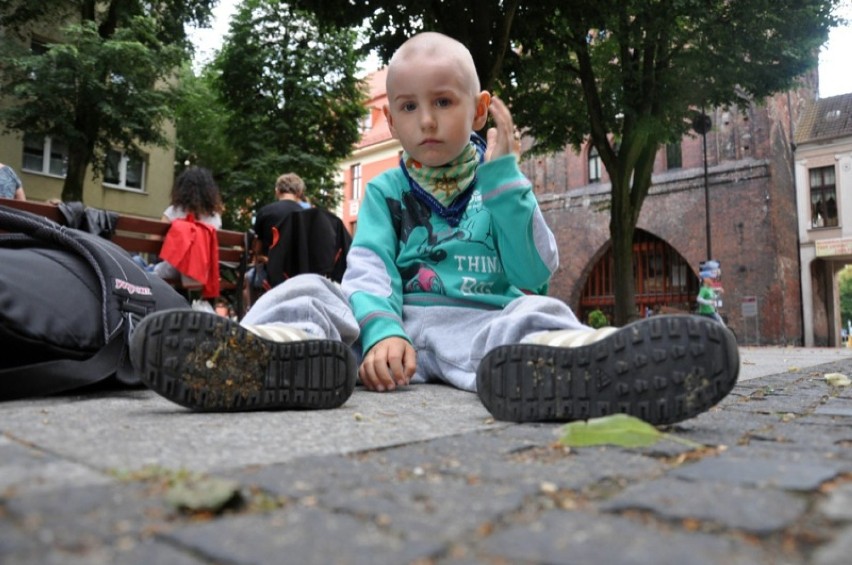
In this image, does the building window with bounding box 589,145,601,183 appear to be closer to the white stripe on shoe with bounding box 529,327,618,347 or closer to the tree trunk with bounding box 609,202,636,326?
the tree trunk with bounding box 609,202,636,326

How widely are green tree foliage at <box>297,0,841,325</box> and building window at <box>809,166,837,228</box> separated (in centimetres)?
1439

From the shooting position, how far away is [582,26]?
799 cm

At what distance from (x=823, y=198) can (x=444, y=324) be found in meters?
24.1

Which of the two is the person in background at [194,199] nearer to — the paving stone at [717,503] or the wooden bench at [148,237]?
the wooden bench at [148,237]

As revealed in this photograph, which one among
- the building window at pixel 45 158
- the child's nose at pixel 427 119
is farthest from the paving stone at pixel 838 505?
the building window at pixel 45 158

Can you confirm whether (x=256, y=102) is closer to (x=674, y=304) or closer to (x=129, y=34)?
(x=129, y=34)

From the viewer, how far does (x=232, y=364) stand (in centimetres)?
169

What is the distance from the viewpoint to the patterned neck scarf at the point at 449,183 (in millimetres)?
2492

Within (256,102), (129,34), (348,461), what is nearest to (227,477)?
(348,461)

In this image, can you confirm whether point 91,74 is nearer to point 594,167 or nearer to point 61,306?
point 61,306

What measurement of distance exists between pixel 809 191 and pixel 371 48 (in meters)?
20.0

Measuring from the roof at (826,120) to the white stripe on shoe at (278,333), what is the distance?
82.1 ft

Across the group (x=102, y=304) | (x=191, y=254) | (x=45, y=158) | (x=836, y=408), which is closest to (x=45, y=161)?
(x=45, y=158)

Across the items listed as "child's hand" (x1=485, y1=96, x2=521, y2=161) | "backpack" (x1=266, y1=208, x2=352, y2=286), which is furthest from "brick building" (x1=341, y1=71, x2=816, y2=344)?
"child's hand" (x1=485, y1=96, x2=521, y2=161)
